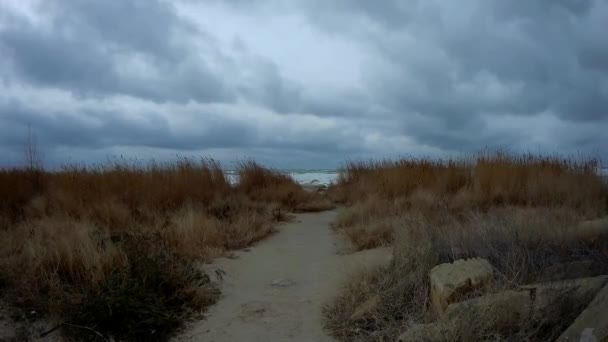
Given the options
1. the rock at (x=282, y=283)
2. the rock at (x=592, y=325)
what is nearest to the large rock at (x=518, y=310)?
the rock at (x=592, y=325)

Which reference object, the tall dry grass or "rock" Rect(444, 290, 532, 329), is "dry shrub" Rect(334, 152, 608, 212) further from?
"rock" Rect(444, 290, 532, 329)

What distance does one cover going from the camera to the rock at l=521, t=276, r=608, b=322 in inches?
114

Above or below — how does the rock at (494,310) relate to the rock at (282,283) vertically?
above

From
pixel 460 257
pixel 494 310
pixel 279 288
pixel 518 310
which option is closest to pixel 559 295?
pixel 518 310

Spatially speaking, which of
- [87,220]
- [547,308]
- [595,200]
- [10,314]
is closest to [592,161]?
[595,200]

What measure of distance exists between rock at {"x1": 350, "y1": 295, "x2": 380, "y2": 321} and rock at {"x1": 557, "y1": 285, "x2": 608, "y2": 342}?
1381 millimetres

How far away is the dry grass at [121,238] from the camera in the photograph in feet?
11.9

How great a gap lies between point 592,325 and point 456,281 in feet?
3.20

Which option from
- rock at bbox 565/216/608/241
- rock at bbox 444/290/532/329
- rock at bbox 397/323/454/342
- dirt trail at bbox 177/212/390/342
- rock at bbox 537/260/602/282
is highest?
rock at bbox 565/216/608/241

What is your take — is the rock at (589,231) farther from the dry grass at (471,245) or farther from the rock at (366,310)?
the rock at (366,310)

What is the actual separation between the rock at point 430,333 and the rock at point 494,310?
0.26ft

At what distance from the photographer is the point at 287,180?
46.7ft

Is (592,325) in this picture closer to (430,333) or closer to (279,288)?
(430,333)

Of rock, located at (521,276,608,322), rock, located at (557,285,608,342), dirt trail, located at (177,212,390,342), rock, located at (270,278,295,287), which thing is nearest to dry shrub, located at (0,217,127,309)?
dirt trail, located at (177,212,390,342)
